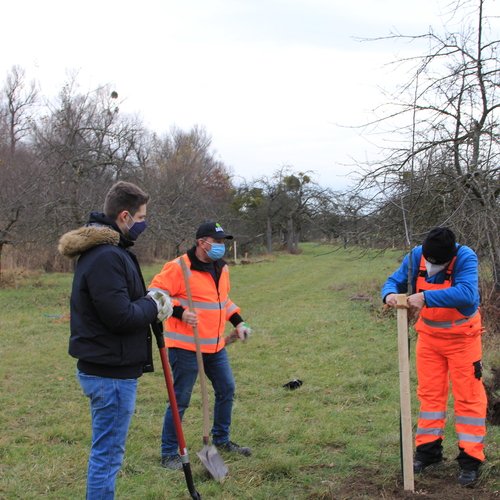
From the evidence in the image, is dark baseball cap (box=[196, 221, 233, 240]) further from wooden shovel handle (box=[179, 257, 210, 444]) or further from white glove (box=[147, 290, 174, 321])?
white glove (box=[147, 290, 174, 321])

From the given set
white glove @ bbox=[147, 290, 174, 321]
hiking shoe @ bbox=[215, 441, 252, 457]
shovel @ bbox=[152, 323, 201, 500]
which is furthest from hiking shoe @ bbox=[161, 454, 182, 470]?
white glove @ bbox=[147, 290, 174, 321]

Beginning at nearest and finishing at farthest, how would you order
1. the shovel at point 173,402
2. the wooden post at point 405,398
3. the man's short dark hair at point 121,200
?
1. the man's short dark hair at point 121,200
2. the shovel at point 173,402
3. the wooden post at point 405,398

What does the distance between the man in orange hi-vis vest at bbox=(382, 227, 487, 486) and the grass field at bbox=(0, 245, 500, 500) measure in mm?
240

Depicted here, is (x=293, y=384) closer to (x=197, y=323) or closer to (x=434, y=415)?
(x=434, y=415)

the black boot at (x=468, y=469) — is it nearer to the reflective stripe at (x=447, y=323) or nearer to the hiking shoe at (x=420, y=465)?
the hiking shoe at (x=420, y=465)

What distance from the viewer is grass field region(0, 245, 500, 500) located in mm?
4262

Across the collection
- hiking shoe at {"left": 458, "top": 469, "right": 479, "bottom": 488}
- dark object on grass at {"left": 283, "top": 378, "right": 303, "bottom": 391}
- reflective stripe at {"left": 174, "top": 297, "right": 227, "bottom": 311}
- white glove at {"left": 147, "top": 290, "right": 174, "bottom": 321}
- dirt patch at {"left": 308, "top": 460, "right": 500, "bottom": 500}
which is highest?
white glove at {"left": 147, "top": 290, "right": 174, "bottom": 321}

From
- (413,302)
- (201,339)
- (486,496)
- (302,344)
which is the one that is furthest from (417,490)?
(302,344)

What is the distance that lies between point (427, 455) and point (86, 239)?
3089 mm

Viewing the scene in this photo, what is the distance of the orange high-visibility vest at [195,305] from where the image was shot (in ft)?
15.2

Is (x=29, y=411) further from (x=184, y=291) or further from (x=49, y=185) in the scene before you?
(x=49, y=185)

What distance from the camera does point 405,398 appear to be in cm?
395

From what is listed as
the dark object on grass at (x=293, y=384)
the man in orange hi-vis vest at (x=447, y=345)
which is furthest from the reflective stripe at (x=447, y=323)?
the dark object on grass at (x=293, y=384)

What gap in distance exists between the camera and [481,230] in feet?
24.6
